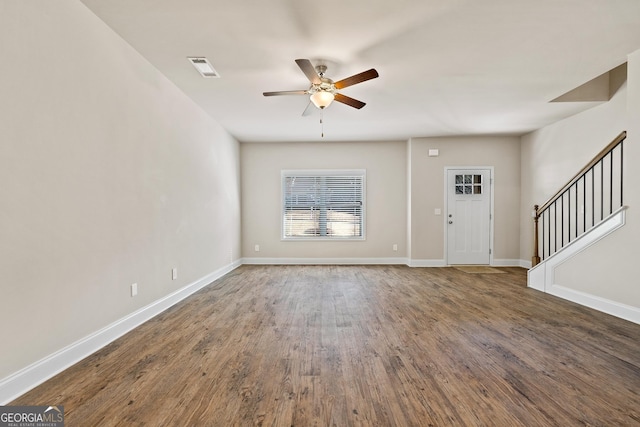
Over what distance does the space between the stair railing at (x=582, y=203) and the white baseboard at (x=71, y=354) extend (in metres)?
5.40

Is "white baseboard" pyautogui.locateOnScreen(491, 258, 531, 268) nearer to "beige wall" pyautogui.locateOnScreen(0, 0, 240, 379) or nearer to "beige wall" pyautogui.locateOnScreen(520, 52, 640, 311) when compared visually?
"beige wall" pyautogui.locateOnScreen(520, 52, 640, 311)

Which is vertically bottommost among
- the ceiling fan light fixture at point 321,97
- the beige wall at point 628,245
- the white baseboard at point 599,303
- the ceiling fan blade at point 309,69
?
the white baseboard at point 599,303

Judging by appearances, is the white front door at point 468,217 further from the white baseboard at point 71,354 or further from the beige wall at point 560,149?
the white baseboard at point 71,354

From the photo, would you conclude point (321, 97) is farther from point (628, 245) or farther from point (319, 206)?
point (319, 206)

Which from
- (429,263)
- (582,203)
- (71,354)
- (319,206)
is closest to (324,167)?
(319,206)

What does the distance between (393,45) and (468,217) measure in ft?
14.9

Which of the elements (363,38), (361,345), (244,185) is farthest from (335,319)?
(244,185)

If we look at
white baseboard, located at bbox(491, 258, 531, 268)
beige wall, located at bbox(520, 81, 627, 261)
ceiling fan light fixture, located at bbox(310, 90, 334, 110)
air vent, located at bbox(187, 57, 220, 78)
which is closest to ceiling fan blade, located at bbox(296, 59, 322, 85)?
ceiling fan light fixture, located at bbox(310, 90, 334, 110)

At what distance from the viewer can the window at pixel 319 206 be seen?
22.1ft

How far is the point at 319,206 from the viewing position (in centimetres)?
678

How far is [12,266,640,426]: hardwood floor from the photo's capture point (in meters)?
1.66

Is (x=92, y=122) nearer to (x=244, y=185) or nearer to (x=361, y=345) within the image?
(x=361, y=345)

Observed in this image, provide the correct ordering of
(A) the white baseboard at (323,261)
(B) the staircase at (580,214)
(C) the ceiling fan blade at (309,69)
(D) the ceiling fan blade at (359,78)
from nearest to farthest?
(C) the ceiling fan blade at (309,69), (D) the ceiling fan blade at (359,78), (B) the staircase at (580,214), (A) the white baseboard at (323,261)

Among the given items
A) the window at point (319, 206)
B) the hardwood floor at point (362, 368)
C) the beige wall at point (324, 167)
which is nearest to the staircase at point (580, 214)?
the hardwood floor at point (362, 368)
